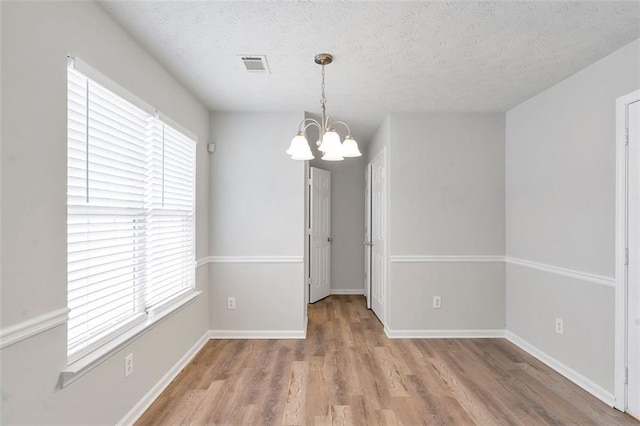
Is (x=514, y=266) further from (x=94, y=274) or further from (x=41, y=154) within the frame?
(x=41, y=154)

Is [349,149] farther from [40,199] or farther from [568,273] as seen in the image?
[568,273]

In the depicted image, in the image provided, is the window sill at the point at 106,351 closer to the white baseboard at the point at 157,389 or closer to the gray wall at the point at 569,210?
the white baseboard at the point at 157,389

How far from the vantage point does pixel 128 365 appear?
6.88 feet

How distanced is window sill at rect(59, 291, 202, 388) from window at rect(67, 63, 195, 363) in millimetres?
38

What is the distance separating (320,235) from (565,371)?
11.2 feet

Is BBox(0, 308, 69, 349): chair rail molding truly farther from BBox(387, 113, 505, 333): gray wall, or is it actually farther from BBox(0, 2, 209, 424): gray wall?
BBox(387, 113, 505, 333): gray wall

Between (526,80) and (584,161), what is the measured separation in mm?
816

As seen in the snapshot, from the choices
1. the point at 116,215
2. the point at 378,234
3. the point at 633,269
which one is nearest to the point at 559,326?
the point at 633,269

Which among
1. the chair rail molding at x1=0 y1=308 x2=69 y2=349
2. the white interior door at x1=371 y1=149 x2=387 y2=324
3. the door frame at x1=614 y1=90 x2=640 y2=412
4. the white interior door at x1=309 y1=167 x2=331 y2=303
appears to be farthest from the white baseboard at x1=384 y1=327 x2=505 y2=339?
the chair rail molding at x1=0 y1=308 x2=69 y2=349

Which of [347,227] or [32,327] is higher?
[347,227]

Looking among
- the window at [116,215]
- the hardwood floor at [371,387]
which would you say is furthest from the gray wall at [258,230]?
the window at [116,215]

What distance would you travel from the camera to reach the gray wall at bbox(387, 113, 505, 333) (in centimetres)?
371

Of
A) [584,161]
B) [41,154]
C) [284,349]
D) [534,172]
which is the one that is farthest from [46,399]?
[534,172]

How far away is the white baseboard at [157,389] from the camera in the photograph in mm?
2121
